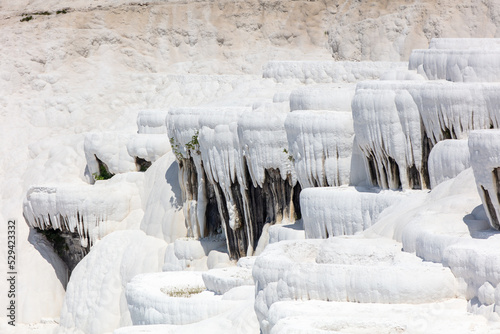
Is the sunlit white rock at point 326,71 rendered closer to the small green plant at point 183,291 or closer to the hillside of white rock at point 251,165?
the hillside of white rock at point 251,165

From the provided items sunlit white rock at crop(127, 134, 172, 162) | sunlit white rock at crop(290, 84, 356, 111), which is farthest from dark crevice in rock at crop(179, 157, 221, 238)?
sunlit white rock at crop(290, 84, 356, 111)

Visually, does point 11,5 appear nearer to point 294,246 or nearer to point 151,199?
point 151,199

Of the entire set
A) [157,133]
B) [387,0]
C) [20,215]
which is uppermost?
[387,0]

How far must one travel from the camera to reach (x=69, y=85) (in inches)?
1772

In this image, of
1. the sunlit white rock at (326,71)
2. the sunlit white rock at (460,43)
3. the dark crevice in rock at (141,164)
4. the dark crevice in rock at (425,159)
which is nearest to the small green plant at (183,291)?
the dark crevice in rock at (425,159)

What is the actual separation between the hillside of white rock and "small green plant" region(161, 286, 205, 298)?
79mm

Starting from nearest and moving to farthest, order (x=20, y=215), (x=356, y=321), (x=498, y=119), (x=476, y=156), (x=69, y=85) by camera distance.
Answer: (x=356, y=321), (x=476, y=156), (x=498, y=119), (x=20, y=215), (x=69, y=85)

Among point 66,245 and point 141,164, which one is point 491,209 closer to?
point 141,164

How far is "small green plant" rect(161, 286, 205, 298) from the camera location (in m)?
23.7

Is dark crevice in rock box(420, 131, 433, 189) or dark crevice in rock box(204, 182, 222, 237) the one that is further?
dark crevice in rock box(204, 182, 222, 237)

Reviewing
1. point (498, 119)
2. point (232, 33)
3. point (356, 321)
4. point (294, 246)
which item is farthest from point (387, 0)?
point (356, 321)

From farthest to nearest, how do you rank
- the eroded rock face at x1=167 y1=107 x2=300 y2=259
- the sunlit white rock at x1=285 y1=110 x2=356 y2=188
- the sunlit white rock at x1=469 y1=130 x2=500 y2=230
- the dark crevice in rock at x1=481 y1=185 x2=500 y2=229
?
the eroded rock face at x1=167 y1=107 x2=300 y2=259 → the sunlit white rock at x1=285 y1=110 x2=356 y2=188 → the dark crevice in rock at x1=481 y1=185 x2=500 y2=229 → the sunlit white rock at x1=469 y1=130 x2=500 y2=230

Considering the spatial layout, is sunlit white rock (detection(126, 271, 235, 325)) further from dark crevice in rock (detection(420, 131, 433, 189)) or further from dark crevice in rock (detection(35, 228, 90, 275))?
dark crevice in rock (detection(35, 228, 90, 275))

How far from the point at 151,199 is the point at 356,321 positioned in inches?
798
